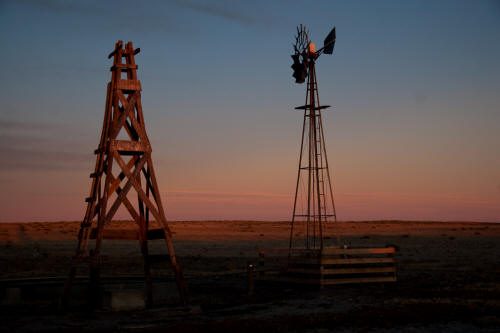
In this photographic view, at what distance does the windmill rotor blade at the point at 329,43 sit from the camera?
829 inches

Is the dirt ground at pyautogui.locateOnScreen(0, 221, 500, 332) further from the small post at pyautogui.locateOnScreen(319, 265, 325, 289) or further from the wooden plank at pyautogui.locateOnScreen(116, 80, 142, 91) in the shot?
the wooden plank at pyautogui.locateOnScreen(116, 80, 142, 91)

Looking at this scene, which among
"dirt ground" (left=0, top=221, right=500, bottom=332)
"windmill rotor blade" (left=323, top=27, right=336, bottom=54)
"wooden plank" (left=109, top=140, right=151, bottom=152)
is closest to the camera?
"dirt ground" (left=0, top=221, right=500, bottom=332)

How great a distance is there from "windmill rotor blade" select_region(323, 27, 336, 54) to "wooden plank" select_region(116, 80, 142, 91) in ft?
26.2

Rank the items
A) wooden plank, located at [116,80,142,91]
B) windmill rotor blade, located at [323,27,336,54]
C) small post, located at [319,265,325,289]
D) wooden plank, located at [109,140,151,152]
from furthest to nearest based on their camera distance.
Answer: windmill rotor blade, located at [323,27,336,54] < small post, located at [319,265,325,289] < wooden plank, located at [116,80,142,91] < wooden plank, located at [109,140,151,152]

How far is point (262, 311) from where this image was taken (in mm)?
14758

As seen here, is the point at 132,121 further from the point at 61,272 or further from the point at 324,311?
the point at 61,272

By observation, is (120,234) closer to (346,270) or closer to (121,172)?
(121,172)

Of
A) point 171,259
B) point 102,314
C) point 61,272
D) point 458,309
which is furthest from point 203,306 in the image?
point 61,272

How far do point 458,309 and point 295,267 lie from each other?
7104 mm

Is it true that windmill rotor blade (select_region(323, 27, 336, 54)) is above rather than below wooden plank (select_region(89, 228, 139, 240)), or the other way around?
above

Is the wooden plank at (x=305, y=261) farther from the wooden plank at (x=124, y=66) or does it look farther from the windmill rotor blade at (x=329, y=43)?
the wooden plank at (x=124, y=66)

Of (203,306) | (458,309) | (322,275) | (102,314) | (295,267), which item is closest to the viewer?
(458,309)

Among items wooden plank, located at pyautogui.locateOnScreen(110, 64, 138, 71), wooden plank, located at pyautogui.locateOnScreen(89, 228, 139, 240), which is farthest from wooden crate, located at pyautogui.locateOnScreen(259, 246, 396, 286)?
wooden plank, located at pyautogui.locateOnScreen(110, 64, 138, 71)

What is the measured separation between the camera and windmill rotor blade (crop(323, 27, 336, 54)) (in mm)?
21047
